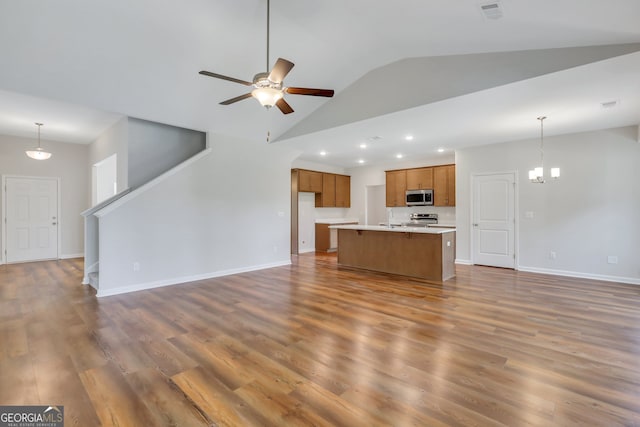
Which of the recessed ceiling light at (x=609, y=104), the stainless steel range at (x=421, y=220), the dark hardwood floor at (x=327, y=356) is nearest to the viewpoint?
the dark hardwood floor at (x=327, y=356)

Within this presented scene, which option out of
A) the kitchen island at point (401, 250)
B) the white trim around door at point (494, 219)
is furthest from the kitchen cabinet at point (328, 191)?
the white trim around door at point (494, 219)

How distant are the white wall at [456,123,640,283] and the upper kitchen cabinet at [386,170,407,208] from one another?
8.00ft

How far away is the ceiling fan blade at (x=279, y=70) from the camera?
2.55 m

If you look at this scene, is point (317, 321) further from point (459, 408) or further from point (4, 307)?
point (4, 307)

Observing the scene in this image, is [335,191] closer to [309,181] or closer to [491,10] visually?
[309,181]

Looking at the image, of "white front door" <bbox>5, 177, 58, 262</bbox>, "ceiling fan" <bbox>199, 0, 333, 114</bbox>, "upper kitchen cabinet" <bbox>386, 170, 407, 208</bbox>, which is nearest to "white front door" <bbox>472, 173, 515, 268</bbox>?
"upper kitchen cabinet" <bbox>386, 170, 407, 208</bbox>

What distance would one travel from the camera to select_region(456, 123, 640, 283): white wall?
499cm

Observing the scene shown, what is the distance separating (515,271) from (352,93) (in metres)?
4.80

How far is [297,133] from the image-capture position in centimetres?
571

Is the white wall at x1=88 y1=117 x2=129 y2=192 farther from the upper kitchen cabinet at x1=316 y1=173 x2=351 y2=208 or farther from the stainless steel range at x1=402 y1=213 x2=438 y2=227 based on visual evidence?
the stainless steel range at x1=402 y1=213 x2=438 y2=227

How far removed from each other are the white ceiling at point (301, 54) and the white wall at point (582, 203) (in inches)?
18.9

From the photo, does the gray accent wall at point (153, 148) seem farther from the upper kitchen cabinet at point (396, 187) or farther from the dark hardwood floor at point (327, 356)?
the upper kitchen cabinet at point (396, 187)

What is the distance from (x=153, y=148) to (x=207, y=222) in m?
1.65

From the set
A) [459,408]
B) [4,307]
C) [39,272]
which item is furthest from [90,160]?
[459,408]
